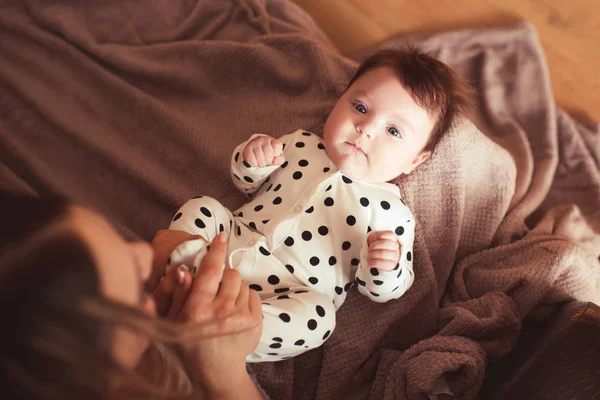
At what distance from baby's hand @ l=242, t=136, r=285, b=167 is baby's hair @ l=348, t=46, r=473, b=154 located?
23 cm

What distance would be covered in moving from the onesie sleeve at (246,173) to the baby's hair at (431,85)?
26 centimetres

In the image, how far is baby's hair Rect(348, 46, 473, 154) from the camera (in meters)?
0.96

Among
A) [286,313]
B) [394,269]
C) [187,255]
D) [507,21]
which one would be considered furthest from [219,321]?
[507,21]

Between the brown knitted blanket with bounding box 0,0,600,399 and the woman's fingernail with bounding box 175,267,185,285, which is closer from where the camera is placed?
the woman's fingernail with bounding box 175,267,185,285

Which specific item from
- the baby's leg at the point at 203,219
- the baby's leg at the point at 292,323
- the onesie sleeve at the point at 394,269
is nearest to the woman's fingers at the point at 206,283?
the baby's leg at the point at 203,219

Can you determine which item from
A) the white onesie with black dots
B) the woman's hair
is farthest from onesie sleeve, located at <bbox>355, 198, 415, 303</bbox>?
the woman's hair

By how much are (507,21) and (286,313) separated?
999 millimetres

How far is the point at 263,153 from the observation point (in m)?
0.96

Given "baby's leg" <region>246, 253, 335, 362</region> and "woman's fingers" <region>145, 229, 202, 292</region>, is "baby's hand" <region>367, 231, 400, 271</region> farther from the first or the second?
"woman's fingers" <region>145, 229, 202, 292</region>

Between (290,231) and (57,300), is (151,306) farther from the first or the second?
(290,231)

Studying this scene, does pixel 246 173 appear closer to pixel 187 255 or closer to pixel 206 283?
pixel 187 255

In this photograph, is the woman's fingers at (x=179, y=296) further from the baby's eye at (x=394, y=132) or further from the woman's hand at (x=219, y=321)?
the baby's eye at (x=394, y=132)

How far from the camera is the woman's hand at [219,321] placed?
0.56 meters

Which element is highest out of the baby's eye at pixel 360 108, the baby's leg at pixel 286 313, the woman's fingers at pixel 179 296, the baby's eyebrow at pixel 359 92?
the baby's eyebrow at pixel 359 92
